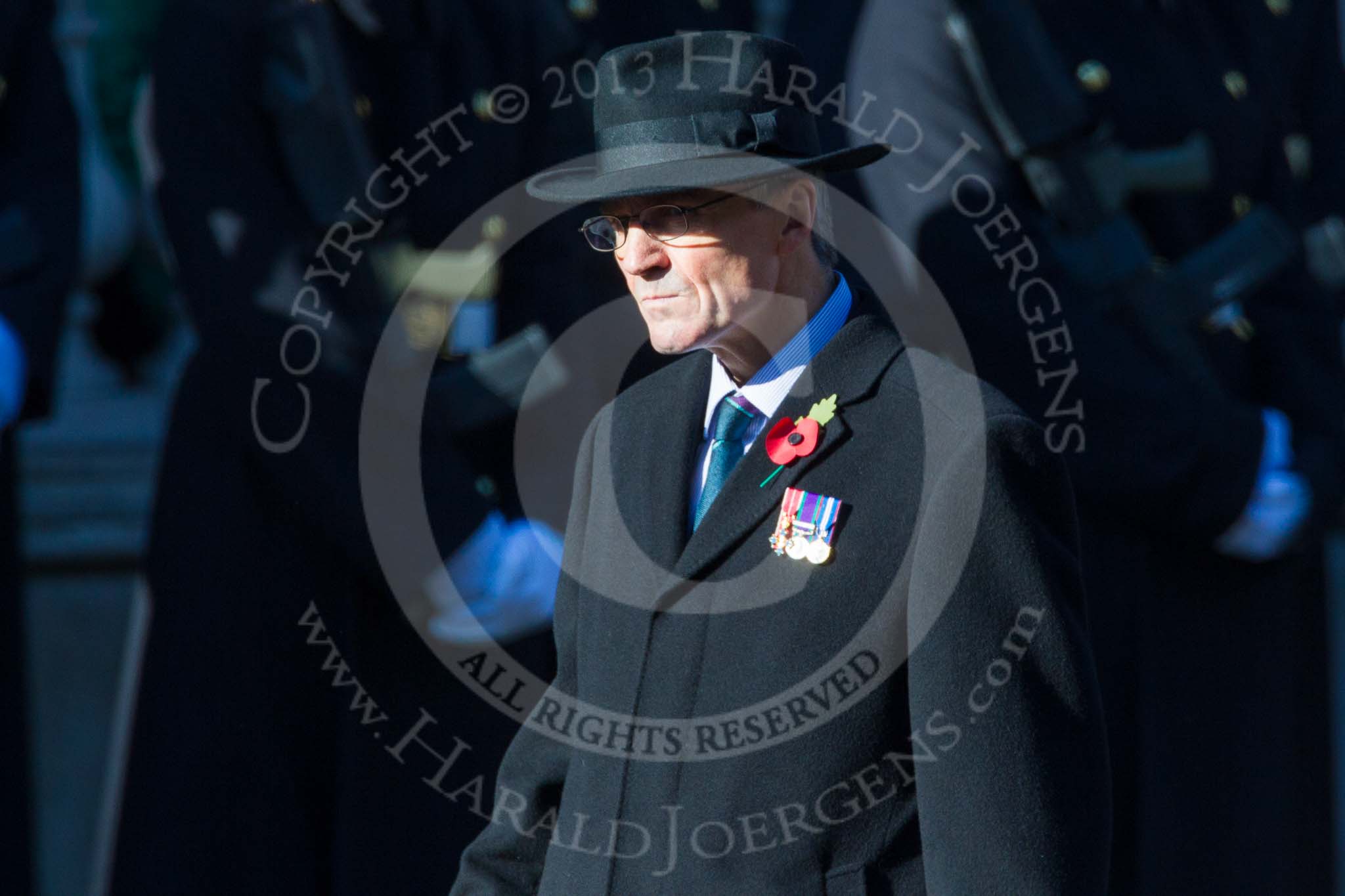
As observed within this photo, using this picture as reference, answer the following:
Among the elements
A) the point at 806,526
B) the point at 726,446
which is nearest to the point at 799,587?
the point at 806,526

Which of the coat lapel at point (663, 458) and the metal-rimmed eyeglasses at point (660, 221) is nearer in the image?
the metal-rimmed eyeglasses at point (660, 221)

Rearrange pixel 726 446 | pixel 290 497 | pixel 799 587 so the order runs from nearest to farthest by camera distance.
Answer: pixel 799 587, pixel 726 446, pixel 290 497

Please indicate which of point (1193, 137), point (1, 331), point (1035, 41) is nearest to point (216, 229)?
point (1, 331)

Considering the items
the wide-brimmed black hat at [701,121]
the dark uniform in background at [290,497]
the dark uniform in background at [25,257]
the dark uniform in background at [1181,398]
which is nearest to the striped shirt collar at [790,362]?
the wide-brimmed black hat at [701,121]

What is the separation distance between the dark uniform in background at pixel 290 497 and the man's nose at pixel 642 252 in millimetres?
1023

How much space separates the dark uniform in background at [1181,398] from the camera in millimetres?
2666

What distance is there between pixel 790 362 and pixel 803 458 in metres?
0.09

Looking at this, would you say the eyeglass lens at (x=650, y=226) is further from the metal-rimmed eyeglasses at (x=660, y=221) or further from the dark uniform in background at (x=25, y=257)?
the dark uniform in background at (x=25, y=257)

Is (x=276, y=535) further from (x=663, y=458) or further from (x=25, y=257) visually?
(x=663, y=458)

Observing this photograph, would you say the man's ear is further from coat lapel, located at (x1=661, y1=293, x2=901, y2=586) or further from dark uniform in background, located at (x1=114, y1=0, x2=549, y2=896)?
dark uniform in background, located at (x1=114, y1=0, x2=549, y2=896)

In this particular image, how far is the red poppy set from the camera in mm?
1469

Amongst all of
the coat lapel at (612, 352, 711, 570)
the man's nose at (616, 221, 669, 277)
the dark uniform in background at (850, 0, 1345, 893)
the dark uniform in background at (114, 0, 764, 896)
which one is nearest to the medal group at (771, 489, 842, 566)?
the coat lapel at (612, 352, 711, 570)

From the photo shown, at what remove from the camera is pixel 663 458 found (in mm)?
1564

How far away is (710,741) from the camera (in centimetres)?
145
